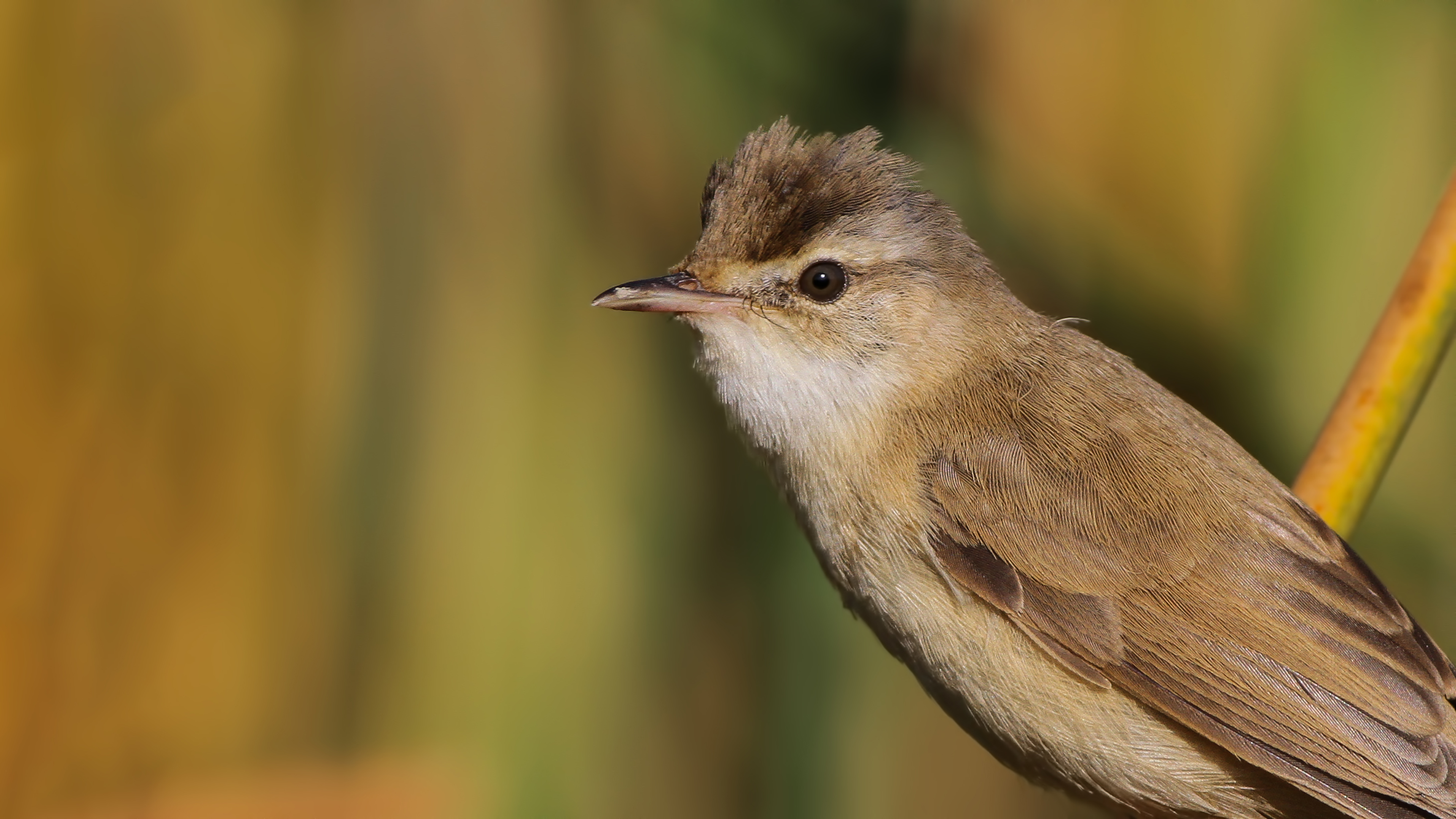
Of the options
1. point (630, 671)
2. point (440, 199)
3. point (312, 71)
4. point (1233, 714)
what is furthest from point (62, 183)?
point (1233, 714)

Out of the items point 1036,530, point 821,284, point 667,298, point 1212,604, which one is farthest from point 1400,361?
point 667,298

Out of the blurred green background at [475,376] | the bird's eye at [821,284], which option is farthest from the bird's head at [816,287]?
the blurred green background at [475,376]

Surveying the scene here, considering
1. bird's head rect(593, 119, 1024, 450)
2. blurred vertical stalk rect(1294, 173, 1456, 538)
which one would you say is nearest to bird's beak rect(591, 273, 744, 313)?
bird's head rect(593, 119, 1024, 450)

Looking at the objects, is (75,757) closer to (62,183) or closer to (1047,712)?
(62,183)

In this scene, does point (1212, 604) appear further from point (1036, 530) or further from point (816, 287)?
point (816, 287)

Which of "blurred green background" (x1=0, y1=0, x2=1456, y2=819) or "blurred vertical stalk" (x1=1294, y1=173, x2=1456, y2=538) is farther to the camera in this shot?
"blurred green background" (x1=0, y1=0, x2=1456, y2=819)

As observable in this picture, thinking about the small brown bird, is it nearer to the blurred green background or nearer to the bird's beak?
the bird's beak
